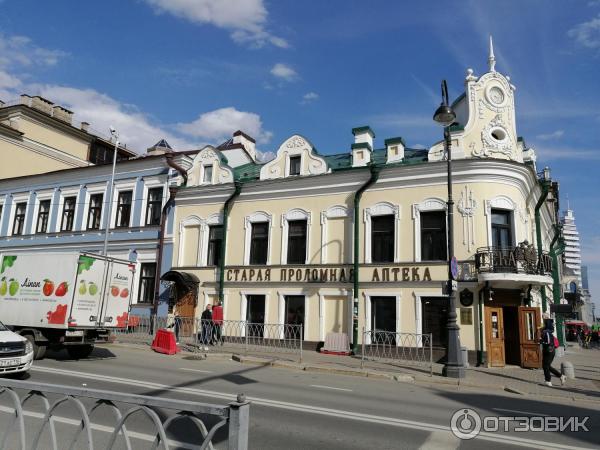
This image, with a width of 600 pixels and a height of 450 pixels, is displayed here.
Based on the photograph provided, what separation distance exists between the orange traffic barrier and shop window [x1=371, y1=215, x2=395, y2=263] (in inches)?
347

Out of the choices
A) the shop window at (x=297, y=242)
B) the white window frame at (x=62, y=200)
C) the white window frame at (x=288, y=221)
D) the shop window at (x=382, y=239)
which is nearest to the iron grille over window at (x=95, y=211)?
the white window frame at (x=62, y=200)

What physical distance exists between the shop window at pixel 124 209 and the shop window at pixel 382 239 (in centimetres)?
1437

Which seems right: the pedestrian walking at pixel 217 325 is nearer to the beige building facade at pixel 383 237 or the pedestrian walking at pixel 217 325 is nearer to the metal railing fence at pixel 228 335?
the metal railing fence at pixel 228 335

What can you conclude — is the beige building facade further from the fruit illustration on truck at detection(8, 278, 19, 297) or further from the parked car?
the parked car

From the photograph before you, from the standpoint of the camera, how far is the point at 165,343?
17.5m

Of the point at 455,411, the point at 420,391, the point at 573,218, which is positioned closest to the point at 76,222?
the point at 420,391

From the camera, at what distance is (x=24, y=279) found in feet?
48.3

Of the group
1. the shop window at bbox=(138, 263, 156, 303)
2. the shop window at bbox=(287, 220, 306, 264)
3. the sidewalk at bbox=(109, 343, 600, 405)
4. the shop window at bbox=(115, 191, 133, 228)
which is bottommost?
the sidewalk at bbox=(109, 343, 600, 405)

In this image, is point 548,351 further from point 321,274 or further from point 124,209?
point 124,209

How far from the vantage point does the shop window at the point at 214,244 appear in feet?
77.4

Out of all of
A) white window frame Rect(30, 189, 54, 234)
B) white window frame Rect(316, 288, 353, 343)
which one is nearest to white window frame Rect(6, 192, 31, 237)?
white window frame Rect(30, 189, 54, 234)

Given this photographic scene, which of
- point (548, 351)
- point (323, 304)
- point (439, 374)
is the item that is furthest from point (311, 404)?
point (323, 304)

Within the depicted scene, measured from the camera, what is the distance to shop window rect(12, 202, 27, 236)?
31086 mm

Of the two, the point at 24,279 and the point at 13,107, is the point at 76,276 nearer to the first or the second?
the point at 24,279
